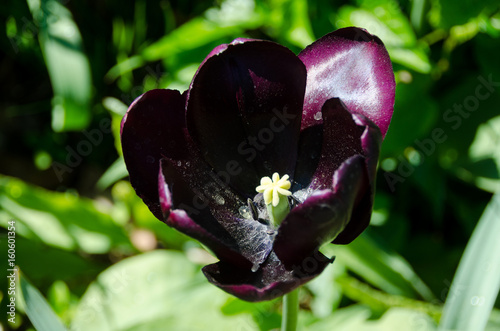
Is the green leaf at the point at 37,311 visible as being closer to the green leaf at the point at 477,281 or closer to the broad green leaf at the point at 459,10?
the green leaf at the point at 477,281

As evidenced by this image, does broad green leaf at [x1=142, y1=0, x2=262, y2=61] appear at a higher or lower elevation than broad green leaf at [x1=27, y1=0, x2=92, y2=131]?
higher

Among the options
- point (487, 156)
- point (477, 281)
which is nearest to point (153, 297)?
point (477, 281)

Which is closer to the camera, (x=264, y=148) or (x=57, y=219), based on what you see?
(x=264, y=148)

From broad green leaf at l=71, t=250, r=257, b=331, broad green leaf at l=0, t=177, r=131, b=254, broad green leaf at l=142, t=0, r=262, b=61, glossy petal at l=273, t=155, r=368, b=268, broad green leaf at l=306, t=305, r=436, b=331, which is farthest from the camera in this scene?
broad green leaf at l=0, t=177, r=131, b=254

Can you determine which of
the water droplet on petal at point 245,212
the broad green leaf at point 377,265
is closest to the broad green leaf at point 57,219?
the broad green leaf at point 377,265

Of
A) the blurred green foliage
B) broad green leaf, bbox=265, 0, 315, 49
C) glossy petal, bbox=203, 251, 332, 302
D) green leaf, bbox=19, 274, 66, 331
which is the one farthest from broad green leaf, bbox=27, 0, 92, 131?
glossy petal, bbox=203, 251, 332, 302

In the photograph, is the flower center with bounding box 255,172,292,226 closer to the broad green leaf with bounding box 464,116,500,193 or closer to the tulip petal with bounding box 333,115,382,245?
the tulip petal with bounding box 333,115,382,245

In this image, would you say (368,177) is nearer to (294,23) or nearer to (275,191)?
(275,191)
